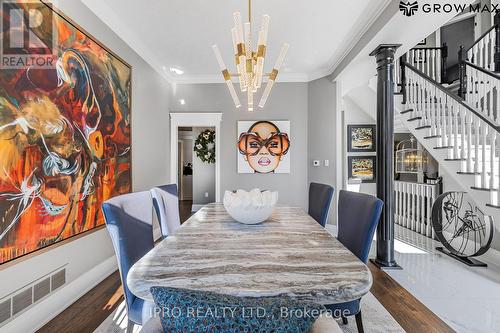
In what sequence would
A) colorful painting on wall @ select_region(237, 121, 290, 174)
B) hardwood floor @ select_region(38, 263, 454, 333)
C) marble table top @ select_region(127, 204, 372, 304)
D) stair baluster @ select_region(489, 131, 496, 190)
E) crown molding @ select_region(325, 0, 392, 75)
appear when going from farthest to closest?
colorful painting on wall @ select_region(237, 121, 290, 174), stair baluster @ select_region(489, 131, 496, 190), crown molding @ select_region(325, 0, 392, 75), hardwood floor @ select_region(38, 263, 454, 333), marble table top @ select_region(127, 204, 372, 304)

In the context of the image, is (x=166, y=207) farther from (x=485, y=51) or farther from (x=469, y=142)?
(x=485, y=51)

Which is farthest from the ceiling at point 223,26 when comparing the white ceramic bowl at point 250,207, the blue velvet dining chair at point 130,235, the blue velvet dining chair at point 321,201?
the blue velvet dining chair at point 130,235

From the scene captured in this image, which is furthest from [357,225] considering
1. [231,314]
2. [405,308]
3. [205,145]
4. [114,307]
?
[205,145]

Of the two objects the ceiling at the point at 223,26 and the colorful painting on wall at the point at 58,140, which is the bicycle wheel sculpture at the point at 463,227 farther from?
the colorful painting on wall at the point at 58,140

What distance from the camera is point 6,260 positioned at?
155cm

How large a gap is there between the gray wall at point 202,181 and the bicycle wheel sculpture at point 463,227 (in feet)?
15.7

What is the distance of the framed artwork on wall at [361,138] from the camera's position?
5625mm

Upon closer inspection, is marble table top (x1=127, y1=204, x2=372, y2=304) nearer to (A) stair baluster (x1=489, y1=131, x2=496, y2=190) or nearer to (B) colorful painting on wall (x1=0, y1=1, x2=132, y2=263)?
(B) colorful painting on wall (x1=0, y1=1, x2=132, y2=263)

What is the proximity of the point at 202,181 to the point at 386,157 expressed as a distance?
15.5 ft

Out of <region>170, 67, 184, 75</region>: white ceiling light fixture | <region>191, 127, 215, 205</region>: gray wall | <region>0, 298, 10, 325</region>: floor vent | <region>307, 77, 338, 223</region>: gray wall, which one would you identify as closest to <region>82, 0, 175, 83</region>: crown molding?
<region>170, 67, 184, 75</region>: white ceiling light fixture

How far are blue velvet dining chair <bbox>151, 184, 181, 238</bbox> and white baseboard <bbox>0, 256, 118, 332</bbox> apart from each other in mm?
909

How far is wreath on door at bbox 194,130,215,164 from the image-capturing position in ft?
21.0

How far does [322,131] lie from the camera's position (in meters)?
4.33

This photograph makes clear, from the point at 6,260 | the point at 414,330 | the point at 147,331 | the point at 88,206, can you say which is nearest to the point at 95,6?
the point at 88,206
